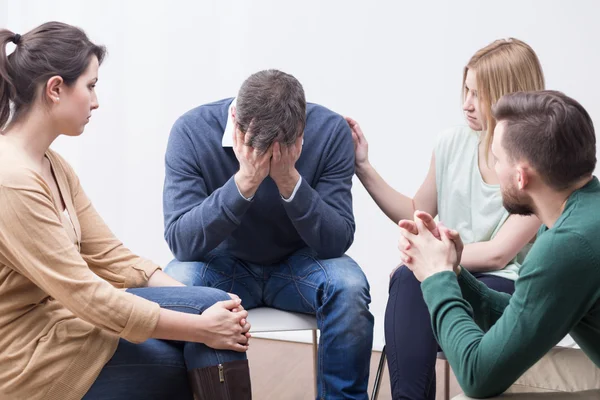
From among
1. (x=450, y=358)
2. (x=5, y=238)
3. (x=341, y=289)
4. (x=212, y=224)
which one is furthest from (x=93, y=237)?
(x=450, y=358)

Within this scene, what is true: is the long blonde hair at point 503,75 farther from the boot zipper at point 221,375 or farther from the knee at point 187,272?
the boot zipper at point 221,375

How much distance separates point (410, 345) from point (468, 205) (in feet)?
1.69

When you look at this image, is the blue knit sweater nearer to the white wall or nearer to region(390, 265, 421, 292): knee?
region(390, 265, 421, 292): knee

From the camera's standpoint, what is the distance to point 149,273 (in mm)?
2068

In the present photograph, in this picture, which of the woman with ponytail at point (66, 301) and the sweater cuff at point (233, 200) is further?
the sweater cuff at point (233, 200)

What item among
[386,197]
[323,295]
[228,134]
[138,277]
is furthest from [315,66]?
[138,277]

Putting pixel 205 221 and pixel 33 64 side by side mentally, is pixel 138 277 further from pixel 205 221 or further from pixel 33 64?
pixel 33 64

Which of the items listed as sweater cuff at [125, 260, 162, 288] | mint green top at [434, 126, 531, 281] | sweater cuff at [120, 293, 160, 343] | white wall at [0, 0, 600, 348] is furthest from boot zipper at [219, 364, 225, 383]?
white wall at [0, 0, 600, 348]

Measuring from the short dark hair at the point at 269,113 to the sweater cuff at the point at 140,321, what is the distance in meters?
0.54

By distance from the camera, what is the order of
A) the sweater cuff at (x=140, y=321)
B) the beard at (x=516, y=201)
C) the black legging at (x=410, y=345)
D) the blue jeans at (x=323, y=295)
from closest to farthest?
the beard at (x=516, y=201)
the sweater cuff at (x=140, y=321)
the black legging at (x=410, y=345)
the blue jeans at (x=323, y=295)

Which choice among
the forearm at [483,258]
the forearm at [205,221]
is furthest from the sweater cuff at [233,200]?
the forearm at [483,258]

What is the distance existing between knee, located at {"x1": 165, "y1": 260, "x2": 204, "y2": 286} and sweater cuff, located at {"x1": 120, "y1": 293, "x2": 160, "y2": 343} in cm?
46

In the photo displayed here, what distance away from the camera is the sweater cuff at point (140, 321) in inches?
66.2

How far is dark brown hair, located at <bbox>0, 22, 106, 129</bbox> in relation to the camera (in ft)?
5.69
